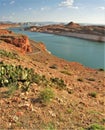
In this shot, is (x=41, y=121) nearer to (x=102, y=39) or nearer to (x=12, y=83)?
(x=12, y=83)

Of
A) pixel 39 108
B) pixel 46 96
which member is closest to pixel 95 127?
pixel 39 108

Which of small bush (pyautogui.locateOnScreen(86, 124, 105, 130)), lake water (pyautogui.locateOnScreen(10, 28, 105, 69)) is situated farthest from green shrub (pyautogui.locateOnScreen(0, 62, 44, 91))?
lake water (pyautogui.locateOnScreen(10, 28, 105, 69))

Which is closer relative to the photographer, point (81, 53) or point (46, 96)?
point (46, 96)

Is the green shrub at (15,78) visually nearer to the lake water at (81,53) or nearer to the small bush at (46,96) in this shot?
the small bush at (46,96)

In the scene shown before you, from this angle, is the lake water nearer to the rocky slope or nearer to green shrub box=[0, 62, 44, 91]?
green shrub box=[0, 62, 44, 91]

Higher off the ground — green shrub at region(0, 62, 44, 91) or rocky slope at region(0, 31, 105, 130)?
green shrub at region(0, 62, 44, 91)

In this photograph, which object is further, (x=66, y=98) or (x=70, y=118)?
(x=66, y=98)

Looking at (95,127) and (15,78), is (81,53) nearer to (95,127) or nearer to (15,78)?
(15,78)

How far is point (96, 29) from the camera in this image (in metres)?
96.3

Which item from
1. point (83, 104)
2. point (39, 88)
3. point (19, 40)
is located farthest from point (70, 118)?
point (19, 40)

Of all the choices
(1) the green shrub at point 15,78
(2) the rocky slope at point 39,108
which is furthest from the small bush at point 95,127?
(1) the green shrub at point 15,78

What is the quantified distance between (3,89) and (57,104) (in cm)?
169

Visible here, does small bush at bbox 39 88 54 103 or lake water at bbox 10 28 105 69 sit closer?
small bush at bbox 39 88 54 103

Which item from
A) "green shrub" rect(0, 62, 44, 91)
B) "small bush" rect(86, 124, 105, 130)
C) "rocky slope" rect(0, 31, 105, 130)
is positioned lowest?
"small bush" rect(86, 124, 105, 130)
